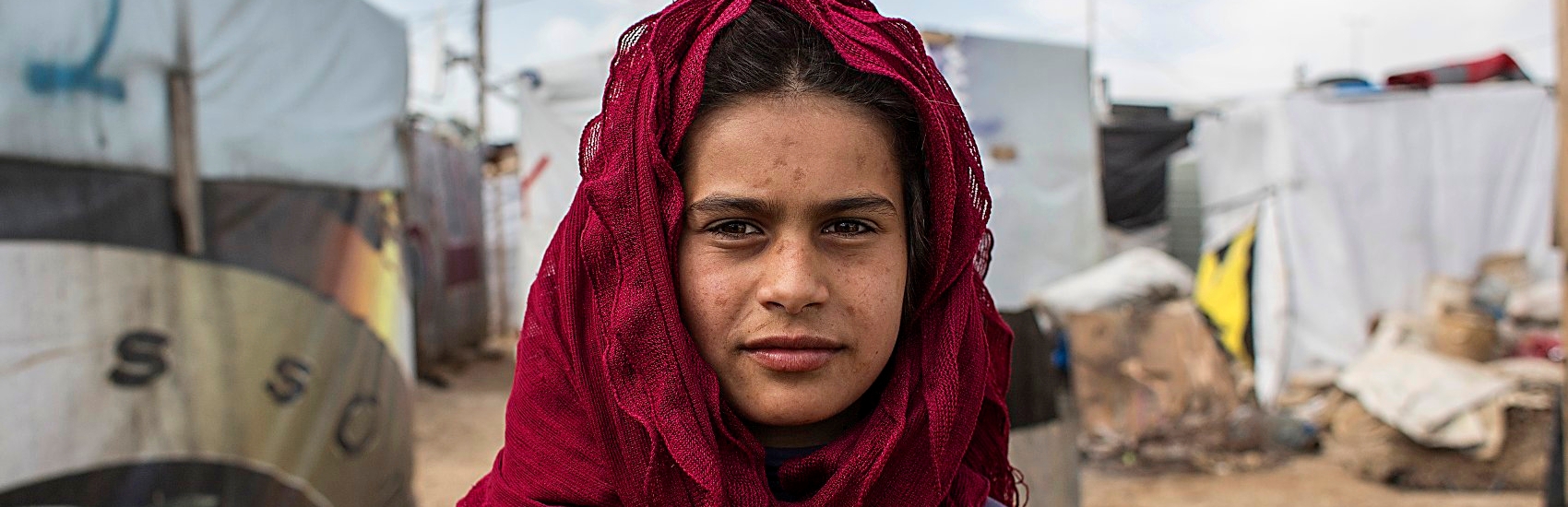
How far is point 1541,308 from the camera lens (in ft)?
23.0

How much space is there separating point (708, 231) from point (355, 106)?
354 cm

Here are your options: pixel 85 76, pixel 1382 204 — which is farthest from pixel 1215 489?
pixel 85 76

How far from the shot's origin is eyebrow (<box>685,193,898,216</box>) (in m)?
1.08

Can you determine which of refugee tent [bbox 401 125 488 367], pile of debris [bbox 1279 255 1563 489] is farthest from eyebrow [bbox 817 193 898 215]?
refugee tent [bbox 401 125 488 367]

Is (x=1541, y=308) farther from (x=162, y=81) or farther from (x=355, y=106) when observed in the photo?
(x=162, y=81)

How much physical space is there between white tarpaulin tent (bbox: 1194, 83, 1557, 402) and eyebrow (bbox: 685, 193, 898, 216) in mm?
7624

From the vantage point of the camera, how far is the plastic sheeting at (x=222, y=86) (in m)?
2.41

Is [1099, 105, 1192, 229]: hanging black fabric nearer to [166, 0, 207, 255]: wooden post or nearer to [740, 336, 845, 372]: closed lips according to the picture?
[166, 0, 207, 255]: wooden post

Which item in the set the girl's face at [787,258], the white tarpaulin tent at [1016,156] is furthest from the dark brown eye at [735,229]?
the white tarpaulin tent at [1016,156]

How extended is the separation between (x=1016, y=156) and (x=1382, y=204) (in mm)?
3343

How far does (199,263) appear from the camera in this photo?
2.96 meters

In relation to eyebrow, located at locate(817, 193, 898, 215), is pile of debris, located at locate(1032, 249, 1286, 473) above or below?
below

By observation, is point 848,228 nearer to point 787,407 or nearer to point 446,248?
point 787,407

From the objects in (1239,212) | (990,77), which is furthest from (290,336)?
(1239,212)
